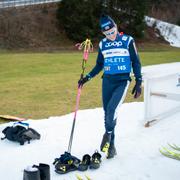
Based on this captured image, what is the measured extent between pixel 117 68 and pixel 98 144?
4.40 feet

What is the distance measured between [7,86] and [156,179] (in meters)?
8.25

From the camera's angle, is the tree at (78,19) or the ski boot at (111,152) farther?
the tree at (78,19)

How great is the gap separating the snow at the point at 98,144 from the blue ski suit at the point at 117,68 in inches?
23.9

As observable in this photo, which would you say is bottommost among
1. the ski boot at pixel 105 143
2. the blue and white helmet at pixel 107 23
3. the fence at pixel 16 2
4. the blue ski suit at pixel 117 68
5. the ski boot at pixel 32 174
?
the fence at pixel 16 2

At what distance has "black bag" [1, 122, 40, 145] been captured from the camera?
572 cm

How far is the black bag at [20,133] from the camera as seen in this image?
5.72 m

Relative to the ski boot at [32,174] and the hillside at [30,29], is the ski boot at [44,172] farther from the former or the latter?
the hillside at [30,29]

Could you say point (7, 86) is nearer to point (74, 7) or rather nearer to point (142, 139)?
point (142, 139)

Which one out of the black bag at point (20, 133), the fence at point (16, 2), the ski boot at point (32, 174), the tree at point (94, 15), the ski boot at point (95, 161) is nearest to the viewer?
the ski boot at point (32, 174)

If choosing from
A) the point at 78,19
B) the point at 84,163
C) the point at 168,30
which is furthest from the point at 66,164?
the point at 168,30

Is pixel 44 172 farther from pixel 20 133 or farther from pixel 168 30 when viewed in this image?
pixel 168 30

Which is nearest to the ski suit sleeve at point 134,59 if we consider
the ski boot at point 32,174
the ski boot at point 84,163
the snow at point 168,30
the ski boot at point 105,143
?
the ski boot at point 105,143

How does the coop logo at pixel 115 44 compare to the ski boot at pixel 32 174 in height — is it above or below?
above

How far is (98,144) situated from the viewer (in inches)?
229
